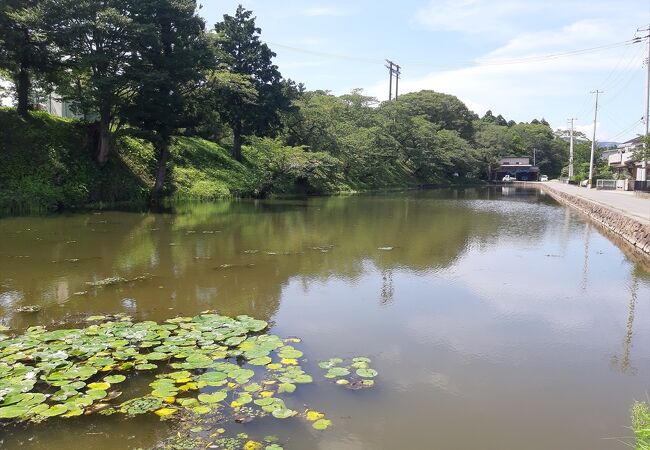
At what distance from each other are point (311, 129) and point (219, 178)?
36.1 ft

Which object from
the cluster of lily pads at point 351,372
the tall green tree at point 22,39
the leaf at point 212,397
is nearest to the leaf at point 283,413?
the leaf at point 212,397

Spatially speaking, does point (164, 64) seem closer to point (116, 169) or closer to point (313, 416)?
point (116, 169)

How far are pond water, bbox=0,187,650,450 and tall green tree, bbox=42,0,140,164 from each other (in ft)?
21.1

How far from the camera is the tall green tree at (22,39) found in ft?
62.8

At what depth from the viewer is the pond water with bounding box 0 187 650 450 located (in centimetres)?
439

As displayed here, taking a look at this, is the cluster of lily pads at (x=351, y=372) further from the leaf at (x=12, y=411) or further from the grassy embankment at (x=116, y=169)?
the grassy embankment at (x=116, y=169)

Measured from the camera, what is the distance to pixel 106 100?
20984mm

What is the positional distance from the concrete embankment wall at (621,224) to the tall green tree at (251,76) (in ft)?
69.5

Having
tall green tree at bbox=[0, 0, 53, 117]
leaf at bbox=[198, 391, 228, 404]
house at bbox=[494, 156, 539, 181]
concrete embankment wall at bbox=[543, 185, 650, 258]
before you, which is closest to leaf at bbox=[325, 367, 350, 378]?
leaf at bbox=[198, 391, 228, 404]

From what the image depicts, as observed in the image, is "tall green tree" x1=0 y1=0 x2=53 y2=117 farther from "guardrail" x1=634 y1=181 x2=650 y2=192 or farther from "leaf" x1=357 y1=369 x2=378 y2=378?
"guardrail" x1=634 y1=181 x2=650 y2=192

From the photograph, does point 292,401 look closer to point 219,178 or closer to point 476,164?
point 219,178

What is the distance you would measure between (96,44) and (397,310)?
18.9 metres

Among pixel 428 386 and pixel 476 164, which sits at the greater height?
pixel 476 164

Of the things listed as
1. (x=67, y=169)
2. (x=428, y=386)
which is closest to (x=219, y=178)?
(x=67, y=169)
